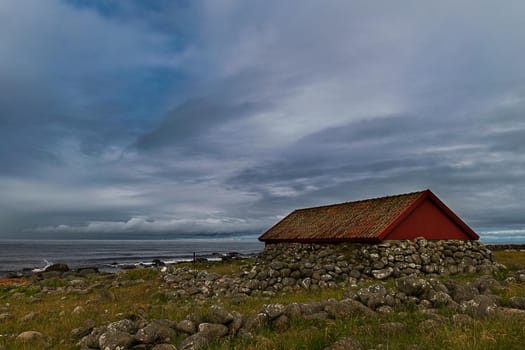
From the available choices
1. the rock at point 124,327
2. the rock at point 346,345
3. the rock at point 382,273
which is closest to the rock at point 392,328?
the rock at point 346,345

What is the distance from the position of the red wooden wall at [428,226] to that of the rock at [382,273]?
182 cm

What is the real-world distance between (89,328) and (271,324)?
5.20 m

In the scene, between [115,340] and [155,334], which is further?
[155,334]

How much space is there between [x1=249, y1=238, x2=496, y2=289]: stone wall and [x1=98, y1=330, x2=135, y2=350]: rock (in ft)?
34.2

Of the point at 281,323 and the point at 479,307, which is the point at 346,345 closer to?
the point at 281,323

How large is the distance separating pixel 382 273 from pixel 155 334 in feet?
41.0

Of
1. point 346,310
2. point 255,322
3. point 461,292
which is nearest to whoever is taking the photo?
point 255,322

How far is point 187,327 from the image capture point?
27.2 feet

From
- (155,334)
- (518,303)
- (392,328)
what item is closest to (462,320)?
(392,328)

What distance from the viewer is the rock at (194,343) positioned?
7.13 metres

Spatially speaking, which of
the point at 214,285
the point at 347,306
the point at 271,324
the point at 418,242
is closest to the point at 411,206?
the point at 418,242

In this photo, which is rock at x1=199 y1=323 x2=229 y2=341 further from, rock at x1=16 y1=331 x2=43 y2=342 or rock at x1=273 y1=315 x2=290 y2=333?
rock at x1=16 y1=331 x2=43 y2=342

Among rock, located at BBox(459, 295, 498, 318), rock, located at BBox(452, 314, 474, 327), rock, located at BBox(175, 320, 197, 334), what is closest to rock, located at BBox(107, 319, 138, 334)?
rock, located at BBox(175, 320, 197, 334)

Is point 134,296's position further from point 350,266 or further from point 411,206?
point 411,206
